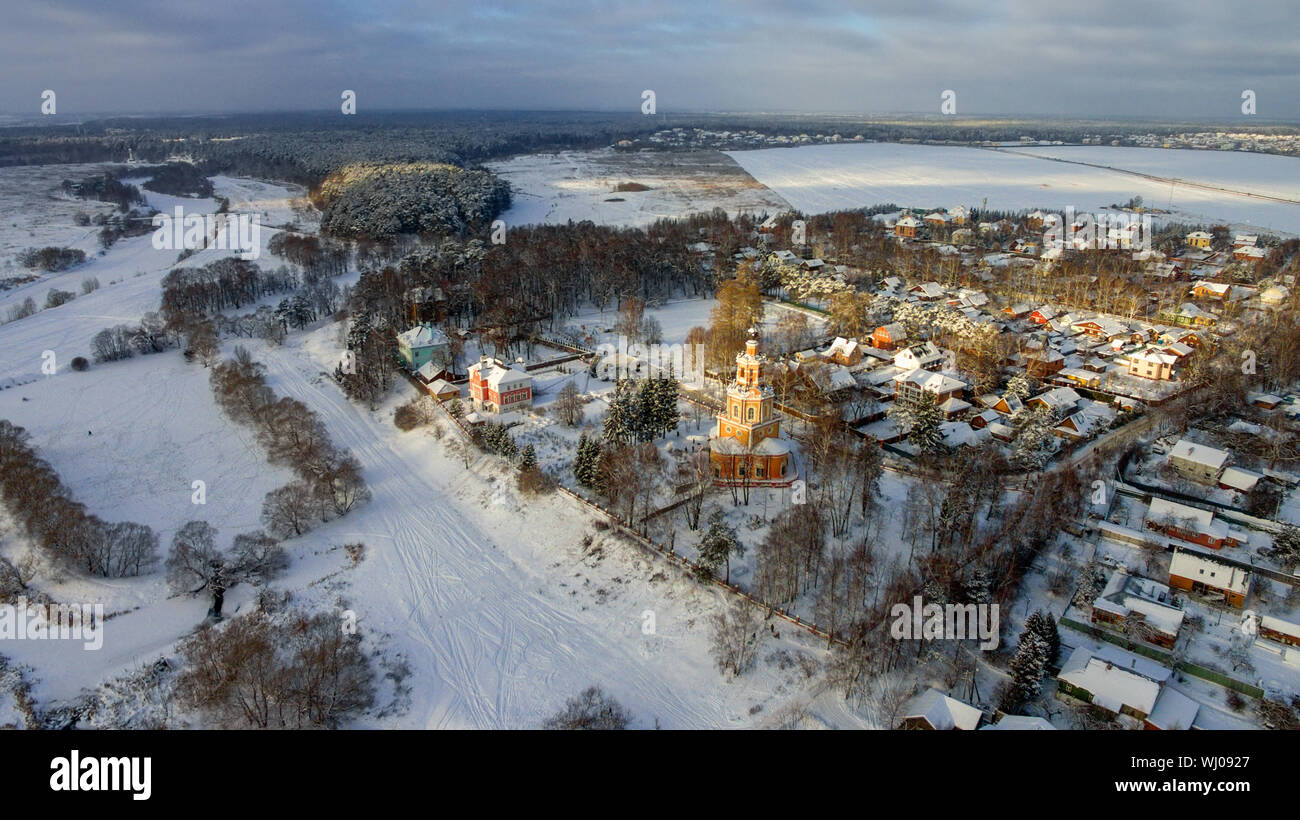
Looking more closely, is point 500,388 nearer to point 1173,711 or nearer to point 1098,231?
point 1173,711

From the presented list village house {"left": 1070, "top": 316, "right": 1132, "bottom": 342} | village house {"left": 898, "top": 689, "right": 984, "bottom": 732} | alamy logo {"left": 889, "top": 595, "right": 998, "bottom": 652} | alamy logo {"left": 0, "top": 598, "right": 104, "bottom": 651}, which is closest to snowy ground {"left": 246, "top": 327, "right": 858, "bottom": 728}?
village house {"left": 898, "top": 689, "right": 984, "bottom": 732}

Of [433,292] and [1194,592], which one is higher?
[433,292]

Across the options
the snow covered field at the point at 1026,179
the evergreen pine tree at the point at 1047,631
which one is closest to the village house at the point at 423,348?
the evergreen pine tree at the point at 1047,631

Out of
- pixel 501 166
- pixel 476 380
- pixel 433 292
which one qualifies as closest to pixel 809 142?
pixel 501 166

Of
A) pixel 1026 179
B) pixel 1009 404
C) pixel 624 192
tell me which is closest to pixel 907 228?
pixel 624 192

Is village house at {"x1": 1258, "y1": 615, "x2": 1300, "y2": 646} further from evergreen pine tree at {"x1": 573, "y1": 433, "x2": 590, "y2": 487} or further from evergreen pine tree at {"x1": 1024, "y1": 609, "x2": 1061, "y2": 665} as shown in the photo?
evergreen pine tree at {"x1": 573, "y1": 433, "x2": 590, "y2": 487}

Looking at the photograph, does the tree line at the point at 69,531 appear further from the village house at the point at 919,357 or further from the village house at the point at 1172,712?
the village house at the point at 919,357

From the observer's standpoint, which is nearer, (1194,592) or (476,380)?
(1194,592)
